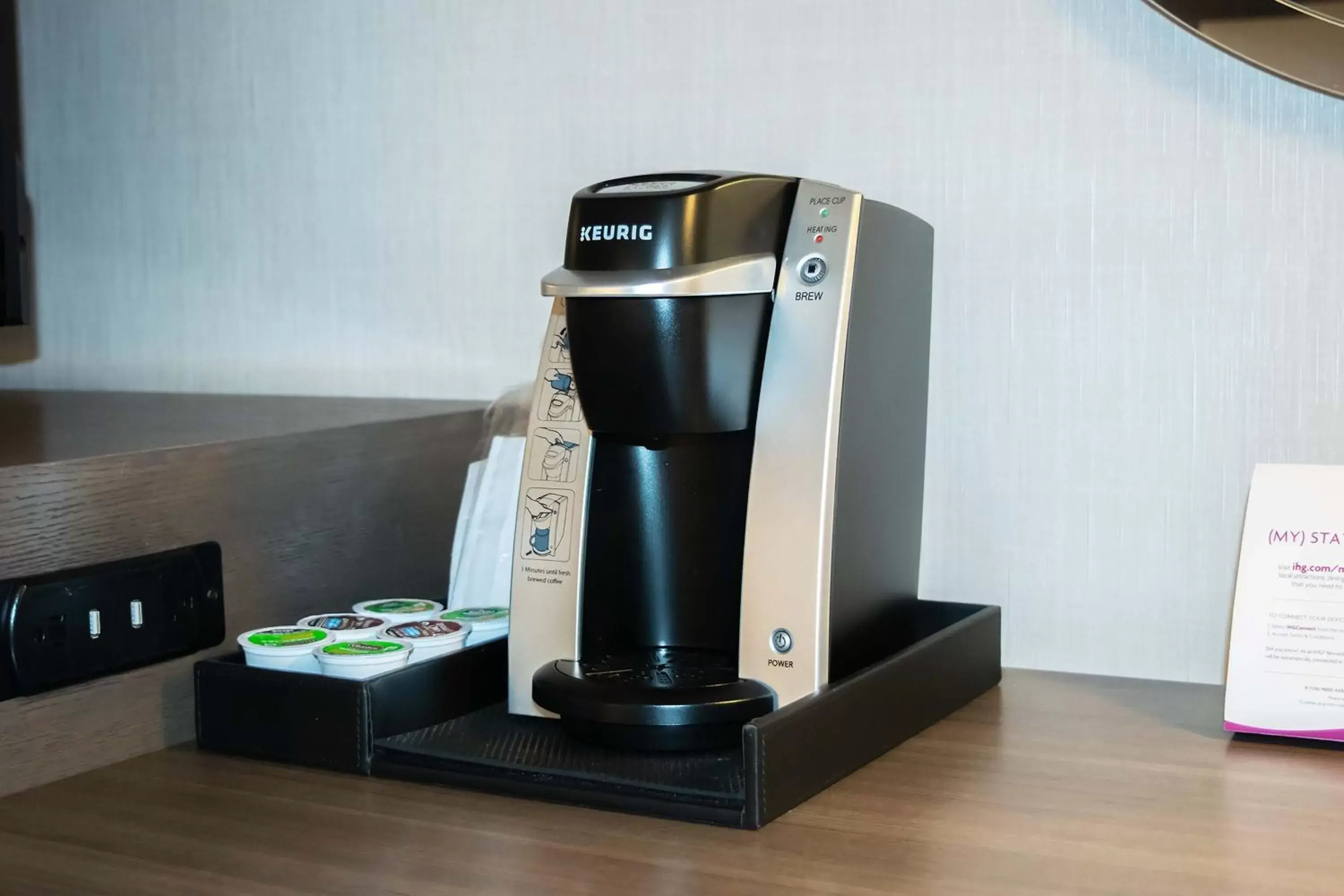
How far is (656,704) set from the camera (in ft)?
2.50

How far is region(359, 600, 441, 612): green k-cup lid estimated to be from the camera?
959 mm

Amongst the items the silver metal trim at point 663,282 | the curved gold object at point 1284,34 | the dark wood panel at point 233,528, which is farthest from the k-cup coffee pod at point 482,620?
the curved gold object at point 1284,34

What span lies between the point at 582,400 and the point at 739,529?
13cm

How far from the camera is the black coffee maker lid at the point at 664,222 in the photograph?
743mm

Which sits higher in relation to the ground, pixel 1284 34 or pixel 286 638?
pixel 1284 34

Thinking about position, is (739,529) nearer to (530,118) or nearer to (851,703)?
(851,703)

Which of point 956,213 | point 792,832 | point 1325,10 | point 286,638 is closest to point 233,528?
point 286,638

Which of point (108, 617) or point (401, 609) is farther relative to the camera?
point (401, 609)

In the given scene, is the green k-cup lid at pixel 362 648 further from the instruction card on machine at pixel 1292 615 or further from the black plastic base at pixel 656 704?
the instruction card on machine at pixel 1292 615

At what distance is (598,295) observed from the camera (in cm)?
74

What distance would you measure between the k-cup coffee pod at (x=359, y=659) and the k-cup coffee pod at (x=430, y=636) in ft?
0.05

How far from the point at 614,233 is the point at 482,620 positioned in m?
0.32

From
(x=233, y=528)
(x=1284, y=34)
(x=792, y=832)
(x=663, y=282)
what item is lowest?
(x=792, y=832)

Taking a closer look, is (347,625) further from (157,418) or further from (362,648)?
(157,418)
